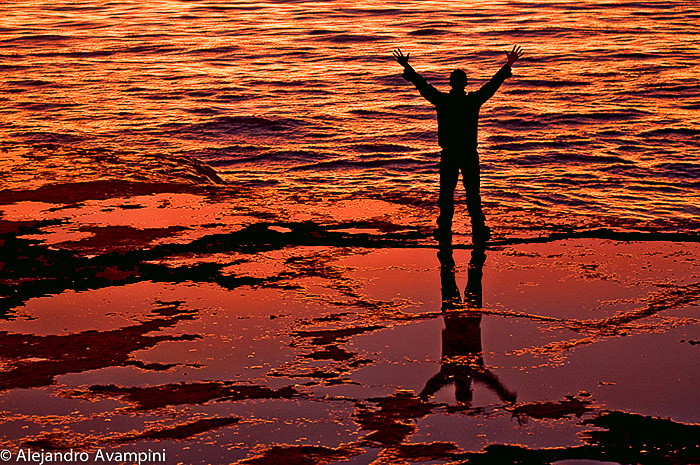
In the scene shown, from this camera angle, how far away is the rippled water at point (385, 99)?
43.3ft

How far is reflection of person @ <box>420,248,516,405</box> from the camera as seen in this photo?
219 inches

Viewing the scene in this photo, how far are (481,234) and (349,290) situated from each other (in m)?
1.68

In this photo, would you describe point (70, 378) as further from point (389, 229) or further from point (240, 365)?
point (389, 229)

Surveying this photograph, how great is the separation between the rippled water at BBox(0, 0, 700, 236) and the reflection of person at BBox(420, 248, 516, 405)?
199 centimetres

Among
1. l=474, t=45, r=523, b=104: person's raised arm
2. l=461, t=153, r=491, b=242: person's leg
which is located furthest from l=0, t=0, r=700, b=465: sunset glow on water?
l=474, t=45, r=523, b=104: person's raised arm

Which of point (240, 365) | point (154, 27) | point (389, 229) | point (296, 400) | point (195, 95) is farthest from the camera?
point (154, 27)

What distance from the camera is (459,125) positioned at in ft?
25.6

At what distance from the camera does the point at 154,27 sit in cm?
3011

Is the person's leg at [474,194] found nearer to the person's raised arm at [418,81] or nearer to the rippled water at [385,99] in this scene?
the person's raised arm at [418,81]

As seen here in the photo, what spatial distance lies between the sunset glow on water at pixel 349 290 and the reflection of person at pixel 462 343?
3 centimetres

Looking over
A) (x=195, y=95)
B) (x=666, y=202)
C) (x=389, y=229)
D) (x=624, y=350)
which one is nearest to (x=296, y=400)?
(x=624, y=350)

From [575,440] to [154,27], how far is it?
27.5 metres

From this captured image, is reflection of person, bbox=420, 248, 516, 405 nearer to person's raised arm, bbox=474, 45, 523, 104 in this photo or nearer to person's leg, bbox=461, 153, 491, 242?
person's leg, bbox=461, 153, 491, 242

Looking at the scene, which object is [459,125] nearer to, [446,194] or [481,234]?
[446,194]
